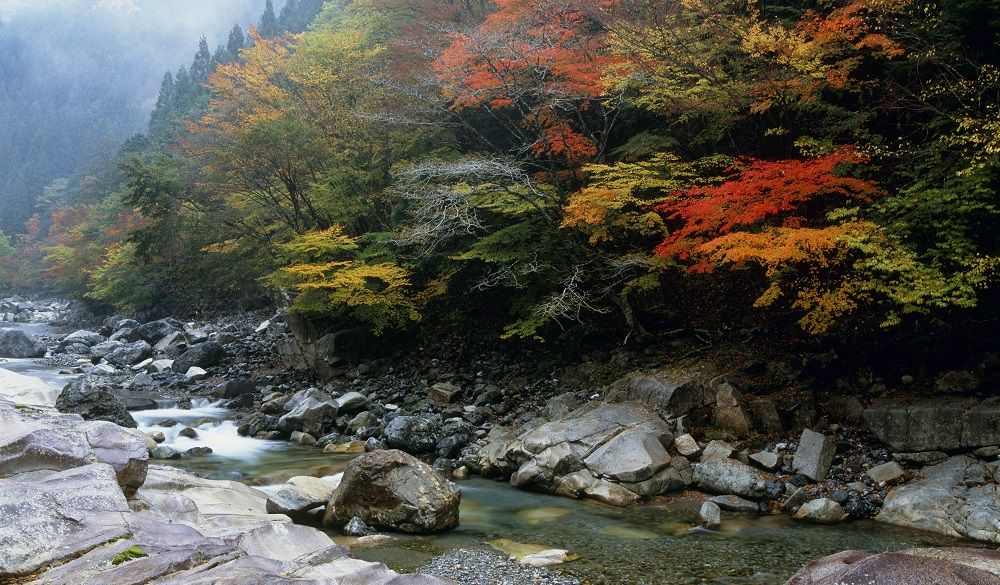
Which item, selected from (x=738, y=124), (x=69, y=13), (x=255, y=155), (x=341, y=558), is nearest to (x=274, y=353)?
(x=255, y=155)

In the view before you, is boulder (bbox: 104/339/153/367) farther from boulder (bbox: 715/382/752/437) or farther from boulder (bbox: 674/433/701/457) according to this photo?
boulder (bbox: 715/382/752/437)

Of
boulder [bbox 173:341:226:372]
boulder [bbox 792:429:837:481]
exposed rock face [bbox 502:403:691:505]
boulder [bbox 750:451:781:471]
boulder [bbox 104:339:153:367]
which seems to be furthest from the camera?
boulder [bbox 104:339:153:367]

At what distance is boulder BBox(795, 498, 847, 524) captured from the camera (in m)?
7.26

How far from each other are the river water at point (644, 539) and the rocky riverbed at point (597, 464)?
0.03 meters

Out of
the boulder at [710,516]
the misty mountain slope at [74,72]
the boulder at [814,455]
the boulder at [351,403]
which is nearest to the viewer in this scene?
the boulder at [710,516]

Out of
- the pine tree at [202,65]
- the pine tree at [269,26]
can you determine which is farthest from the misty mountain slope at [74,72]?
the pine tree at [269,26]

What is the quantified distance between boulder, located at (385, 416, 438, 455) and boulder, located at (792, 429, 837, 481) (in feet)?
19.2

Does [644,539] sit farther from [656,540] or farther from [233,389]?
[233,389]

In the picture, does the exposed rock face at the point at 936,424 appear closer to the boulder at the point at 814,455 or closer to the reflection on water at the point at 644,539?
the boulder at the point at 814,455

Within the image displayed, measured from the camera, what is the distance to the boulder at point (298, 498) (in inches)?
298

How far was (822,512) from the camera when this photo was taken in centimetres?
730

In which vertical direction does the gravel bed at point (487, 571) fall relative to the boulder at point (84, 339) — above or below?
below

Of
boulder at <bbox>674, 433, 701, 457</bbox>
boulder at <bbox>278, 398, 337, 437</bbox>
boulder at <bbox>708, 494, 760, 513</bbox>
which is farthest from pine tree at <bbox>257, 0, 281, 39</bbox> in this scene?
boulder at <bbox>708, 494, 760, 513</bbox>

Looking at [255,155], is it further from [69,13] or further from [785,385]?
[69,13]
